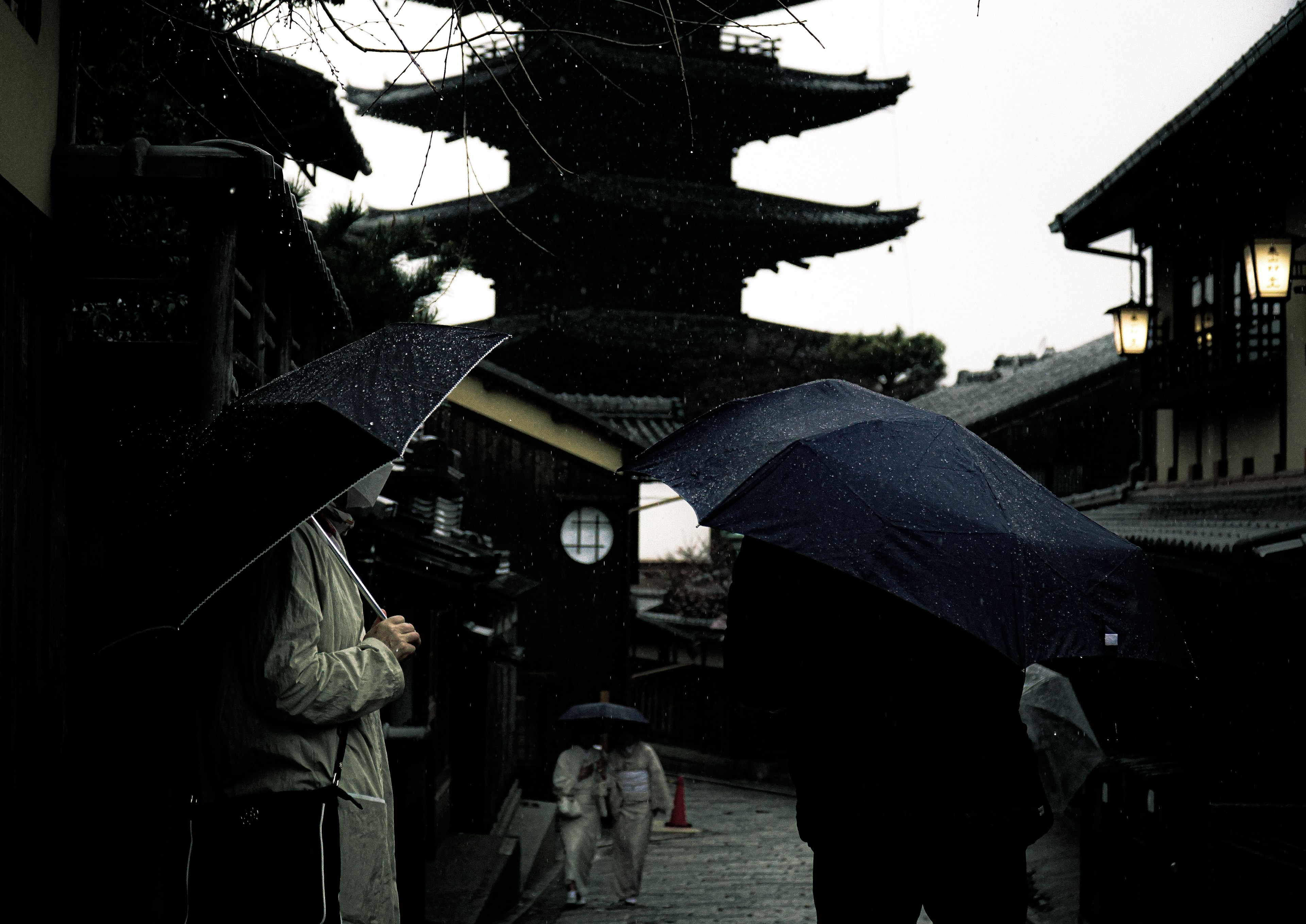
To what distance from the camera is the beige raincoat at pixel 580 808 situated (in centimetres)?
1180

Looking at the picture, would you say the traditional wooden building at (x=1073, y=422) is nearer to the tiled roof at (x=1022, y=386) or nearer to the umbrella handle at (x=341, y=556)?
the tiled roof at (x=1022, y=386)

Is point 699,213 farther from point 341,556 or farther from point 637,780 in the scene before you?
point 341,556

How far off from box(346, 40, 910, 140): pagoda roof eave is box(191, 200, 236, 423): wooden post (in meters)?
17.9

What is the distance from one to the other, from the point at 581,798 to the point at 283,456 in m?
9.80

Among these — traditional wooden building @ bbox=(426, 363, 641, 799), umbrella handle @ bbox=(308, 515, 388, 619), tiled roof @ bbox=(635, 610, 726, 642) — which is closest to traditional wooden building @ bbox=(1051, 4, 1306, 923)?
umbrella handle @ bbox=(308, 515, 388, 619)

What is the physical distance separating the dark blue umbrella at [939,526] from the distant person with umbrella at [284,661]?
2.89 ft

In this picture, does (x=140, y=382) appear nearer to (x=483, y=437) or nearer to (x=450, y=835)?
(x=450, y=835)

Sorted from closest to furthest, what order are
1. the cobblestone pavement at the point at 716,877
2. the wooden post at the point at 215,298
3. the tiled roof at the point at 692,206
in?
the wooden post at the point at 215,298 → the cobblestone pavement at the point at 716,877 → the tiled roof at the point at 692,206

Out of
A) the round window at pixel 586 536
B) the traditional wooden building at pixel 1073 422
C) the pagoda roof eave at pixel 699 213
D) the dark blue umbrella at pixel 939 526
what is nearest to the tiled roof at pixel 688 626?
the round window at pixel 586 536

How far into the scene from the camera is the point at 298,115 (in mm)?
7812

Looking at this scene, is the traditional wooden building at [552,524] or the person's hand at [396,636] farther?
the traditional wooden building at [552,524]

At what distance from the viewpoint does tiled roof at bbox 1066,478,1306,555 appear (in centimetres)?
787

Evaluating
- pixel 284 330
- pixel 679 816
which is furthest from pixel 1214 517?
pixel 679 816

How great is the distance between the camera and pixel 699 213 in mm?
24844
